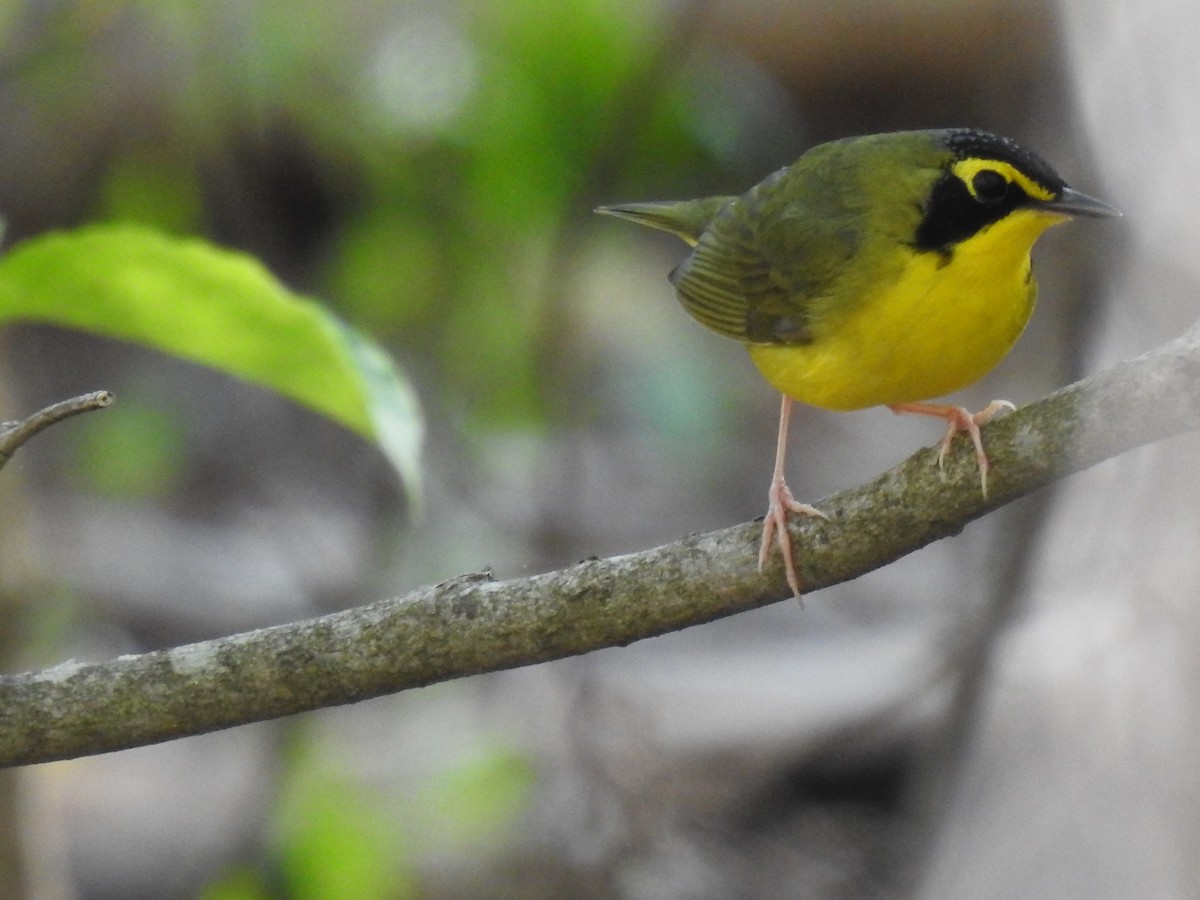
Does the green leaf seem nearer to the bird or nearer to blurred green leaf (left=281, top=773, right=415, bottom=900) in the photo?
the bird

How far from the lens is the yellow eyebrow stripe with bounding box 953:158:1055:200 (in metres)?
2.62

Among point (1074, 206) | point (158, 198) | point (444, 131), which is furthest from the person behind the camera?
point (158, 198)

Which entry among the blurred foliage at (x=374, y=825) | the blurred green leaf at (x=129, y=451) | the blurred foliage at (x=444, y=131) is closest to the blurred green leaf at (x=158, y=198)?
the blurred foliage at (x=444, y=131)

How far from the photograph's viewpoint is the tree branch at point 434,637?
6.88 ft

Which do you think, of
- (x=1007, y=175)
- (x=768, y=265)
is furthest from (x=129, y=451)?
(x=1007, y=175)

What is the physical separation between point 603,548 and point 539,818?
5.04ft

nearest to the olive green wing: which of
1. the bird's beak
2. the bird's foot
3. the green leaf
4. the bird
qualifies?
the bird

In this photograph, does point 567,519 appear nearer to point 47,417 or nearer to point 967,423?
point 967,423

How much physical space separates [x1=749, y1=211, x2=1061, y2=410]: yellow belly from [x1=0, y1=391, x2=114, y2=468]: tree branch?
1.46 m

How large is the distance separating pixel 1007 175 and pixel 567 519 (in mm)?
2619

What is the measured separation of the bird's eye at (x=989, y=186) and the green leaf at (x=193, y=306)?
121 centimetres

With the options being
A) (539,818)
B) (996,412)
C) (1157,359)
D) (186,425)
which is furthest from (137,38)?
(1157,359)

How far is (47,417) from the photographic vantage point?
1825 millimetres

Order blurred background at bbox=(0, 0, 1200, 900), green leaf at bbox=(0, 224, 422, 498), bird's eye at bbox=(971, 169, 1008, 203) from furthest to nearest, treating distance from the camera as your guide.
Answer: blurred background at bbox=(0, 0, 1200, 900)
bird's eye at bbox=(971, 169, 1008, 203)
green leaf at bbox=(0, 224, 422, 498)
